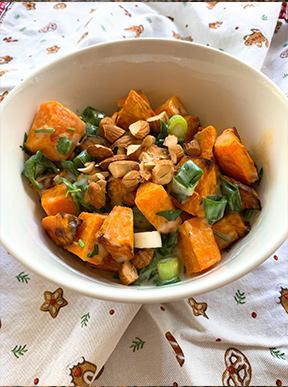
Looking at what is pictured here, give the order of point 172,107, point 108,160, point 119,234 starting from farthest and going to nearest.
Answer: point 172,107 < point 108,160 < point 119,234

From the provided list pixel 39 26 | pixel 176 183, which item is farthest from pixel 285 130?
pixel 39 26

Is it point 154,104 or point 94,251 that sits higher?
point 154,104

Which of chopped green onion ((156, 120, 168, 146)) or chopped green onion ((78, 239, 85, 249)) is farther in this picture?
chopped green onion ((156, 120, 168, 146))

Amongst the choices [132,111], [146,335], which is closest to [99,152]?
[132,111]

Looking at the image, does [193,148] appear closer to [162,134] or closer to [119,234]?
[162,134]

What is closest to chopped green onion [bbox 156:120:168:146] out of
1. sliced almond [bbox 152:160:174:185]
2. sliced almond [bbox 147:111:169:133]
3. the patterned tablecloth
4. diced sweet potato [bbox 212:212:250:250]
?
sliced almond [bbox 147:111:169:133]

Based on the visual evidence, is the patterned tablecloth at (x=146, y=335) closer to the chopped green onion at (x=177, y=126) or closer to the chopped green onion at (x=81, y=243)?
the chopped green onion at (x=81, y=243)

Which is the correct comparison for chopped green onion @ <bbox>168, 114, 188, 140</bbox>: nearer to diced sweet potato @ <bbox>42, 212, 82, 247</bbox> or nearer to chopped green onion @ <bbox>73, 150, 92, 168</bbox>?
chopped green onion @ <bbox>73, 150, 92, 168</bbox>
